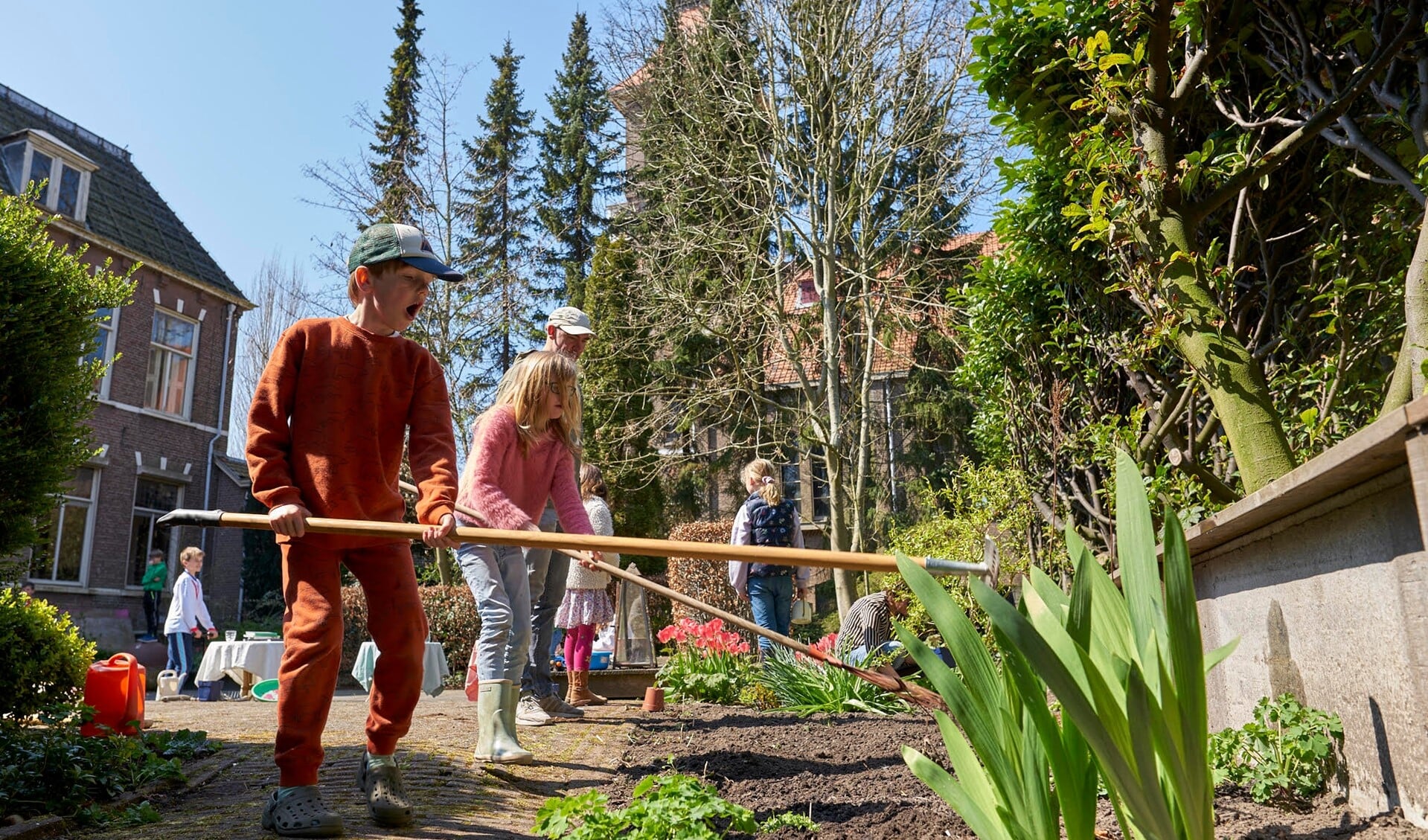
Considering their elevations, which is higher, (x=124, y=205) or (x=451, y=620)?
(x=124, y=205)

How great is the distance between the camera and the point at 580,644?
24.2 ft

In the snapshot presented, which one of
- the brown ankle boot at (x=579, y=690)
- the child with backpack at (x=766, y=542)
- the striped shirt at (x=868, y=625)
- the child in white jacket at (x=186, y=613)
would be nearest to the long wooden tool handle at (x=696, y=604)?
the brown ankle boot at (x=579, y=690)

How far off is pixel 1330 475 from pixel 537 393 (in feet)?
11.1

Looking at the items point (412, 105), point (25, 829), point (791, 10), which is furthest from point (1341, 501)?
point (412, 105)

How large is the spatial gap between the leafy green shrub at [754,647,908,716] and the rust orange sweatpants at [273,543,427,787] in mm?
3656

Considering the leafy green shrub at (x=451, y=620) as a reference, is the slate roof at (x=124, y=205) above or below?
above

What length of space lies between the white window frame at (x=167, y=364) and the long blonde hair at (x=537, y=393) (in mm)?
19349

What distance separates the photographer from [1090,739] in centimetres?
170

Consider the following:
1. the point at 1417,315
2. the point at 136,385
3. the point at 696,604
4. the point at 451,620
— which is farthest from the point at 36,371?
the point at 136,385

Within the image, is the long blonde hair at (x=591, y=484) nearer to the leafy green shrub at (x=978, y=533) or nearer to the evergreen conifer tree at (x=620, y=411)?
the leafy green shrub at (x=978, y=533)

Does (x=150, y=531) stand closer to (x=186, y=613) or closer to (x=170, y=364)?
(x=170, y=364)

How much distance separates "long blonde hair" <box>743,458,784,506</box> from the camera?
8375mm

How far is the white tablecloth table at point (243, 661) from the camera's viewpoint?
34.8ft

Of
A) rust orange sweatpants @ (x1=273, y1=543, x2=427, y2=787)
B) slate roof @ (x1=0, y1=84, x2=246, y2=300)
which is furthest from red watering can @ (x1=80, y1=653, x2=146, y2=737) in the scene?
slate roof @ (x1=0, y1=84, x2=246, y2=300)
